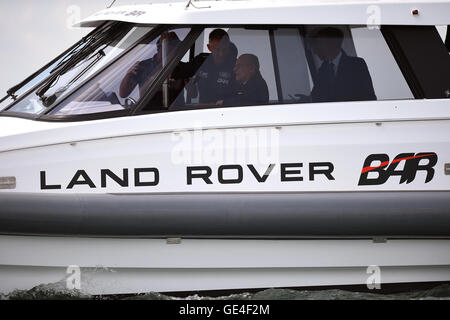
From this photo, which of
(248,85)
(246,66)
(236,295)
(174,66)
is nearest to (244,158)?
(248,85)

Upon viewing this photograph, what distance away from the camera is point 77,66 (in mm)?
5453

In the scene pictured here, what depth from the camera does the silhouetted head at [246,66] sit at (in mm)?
5184

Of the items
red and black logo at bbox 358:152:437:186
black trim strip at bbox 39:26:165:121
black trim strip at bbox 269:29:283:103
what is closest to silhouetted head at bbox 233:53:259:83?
black trim strip at bbox 269:29:283:103

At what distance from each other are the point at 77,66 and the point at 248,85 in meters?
1.09

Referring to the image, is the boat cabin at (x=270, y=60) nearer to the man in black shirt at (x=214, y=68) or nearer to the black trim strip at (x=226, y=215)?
the man in black shirt at (x=214, y=68)

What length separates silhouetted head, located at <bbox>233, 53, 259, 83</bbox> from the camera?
204 inches

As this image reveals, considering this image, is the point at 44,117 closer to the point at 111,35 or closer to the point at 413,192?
the point at 111,35

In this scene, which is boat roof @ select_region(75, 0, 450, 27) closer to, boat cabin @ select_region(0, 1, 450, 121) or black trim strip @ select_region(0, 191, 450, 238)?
boat cabin @ select_region(0, 1, 450, 121)

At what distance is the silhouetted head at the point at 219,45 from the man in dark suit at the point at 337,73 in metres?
0.52

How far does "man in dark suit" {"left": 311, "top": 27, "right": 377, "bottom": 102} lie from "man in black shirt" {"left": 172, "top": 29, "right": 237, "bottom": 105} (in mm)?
498

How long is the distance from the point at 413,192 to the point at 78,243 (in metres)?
1.91

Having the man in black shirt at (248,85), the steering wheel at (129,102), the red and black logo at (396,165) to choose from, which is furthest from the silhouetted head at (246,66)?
the red and black logo at (396,165)

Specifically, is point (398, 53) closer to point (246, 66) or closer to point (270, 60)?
point (270, 60)

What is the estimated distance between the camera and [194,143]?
496 centimetres
